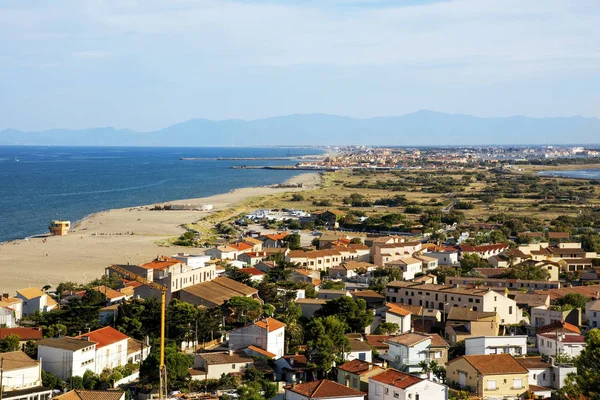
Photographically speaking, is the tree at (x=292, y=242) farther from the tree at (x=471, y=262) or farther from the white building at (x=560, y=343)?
the white building at (x=560, y=343)

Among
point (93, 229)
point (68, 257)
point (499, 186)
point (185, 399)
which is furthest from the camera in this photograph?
point (499, 186)

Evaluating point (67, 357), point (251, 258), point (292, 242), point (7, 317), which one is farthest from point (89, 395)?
point (292, 242)

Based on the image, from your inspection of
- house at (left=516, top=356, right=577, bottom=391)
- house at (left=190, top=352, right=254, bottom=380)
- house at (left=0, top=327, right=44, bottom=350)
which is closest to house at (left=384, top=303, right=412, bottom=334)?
house at (left=516, top=356, right=577, bottom=391)

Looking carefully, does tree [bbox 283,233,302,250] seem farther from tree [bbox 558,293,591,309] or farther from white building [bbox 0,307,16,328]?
white building [bbox 0,307,16,328]

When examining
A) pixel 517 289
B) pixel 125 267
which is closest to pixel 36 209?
pixel 125 267

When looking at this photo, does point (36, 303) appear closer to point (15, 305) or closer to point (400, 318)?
point (15, 305)

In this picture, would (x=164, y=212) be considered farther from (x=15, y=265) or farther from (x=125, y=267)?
(x=125, y=267)

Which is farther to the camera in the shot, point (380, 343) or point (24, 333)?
point (380, 343)
